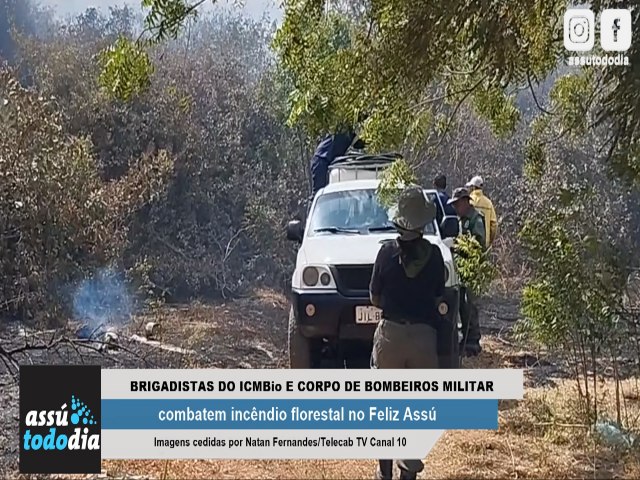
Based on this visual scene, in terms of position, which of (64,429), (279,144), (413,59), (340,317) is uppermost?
(413,59)

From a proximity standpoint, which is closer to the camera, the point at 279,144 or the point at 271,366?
the point at 271,366

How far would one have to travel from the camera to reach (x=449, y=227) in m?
3.28

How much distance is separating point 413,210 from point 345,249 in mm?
354

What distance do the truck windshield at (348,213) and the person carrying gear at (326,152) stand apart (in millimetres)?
131

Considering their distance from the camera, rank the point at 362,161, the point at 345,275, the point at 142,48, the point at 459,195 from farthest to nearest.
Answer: the point at 362,161 < the point at 459,195 < the point at 345,275 < the point at 142,48

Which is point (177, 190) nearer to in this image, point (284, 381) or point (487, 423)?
point (284, 381)

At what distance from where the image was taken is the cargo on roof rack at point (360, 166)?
11.0 ft

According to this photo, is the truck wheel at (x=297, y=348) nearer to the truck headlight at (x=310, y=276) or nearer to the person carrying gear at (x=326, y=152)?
the truck headlight at (x=310, y=276)

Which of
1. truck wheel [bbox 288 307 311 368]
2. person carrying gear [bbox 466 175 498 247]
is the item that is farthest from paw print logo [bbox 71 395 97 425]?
person carrying gear [bbox 466 175 498 247]

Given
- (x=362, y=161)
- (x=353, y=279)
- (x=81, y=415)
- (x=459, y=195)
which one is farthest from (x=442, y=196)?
(x=81, y=415)

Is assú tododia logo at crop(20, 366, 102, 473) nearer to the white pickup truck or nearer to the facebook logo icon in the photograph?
the white pickup truck

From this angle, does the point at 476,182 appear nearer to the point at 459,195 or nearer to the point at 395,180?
the point at 459,195

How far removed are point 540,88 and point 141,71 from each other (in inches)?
63.8

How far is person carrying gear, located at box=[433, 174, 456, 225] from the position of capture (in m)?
3.20
